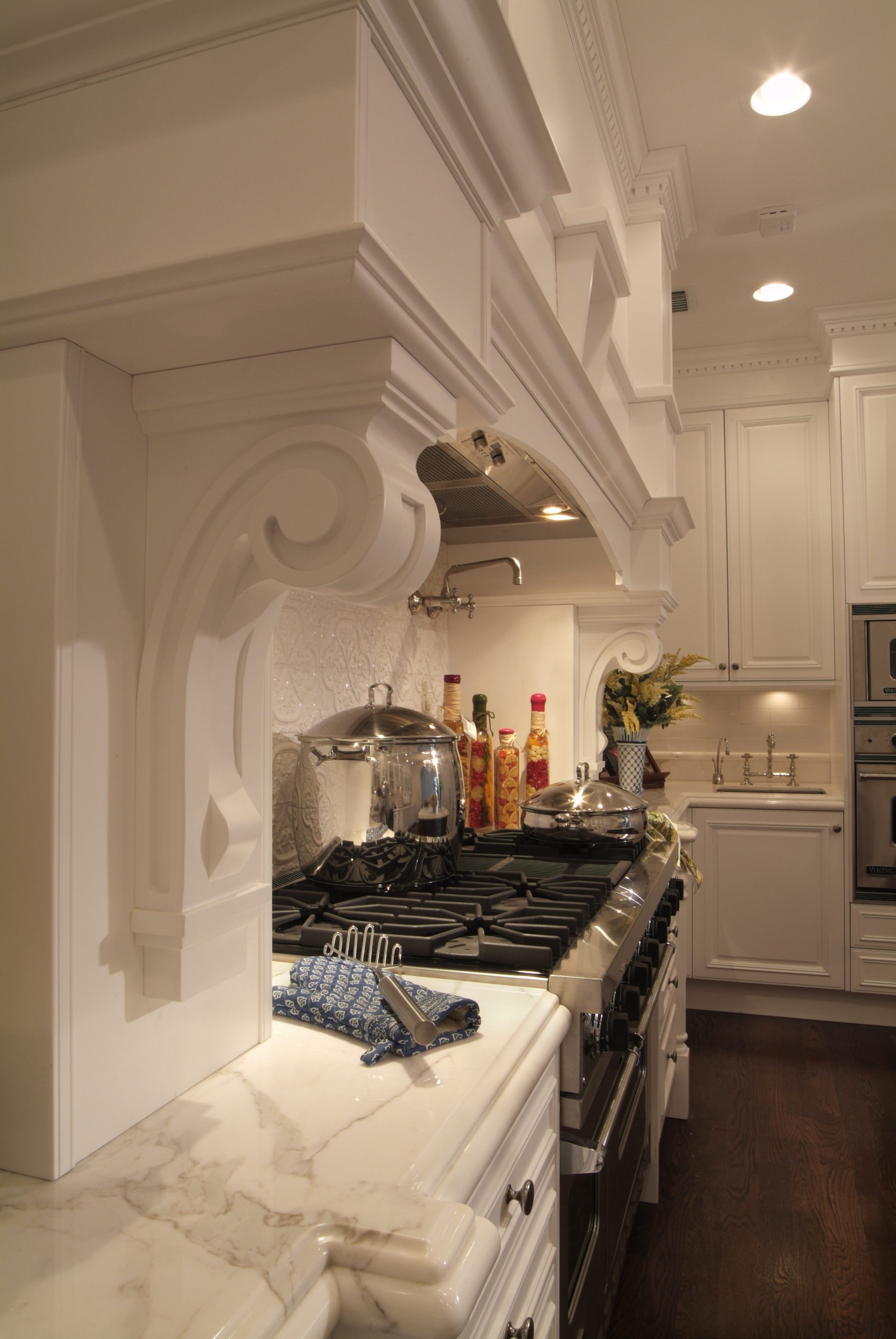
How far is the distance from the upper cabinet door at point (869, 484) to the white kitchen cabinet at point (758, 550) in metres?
0.24

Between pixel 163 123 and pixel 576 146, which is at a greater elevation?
pixel 576 146

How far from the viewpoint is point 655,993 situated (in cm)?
179

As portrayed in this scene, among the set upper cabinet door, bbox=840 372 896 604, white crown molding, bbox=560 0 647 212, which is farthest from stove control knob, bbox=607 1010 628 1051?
upper cabinet door, bbox=840 372 896 604

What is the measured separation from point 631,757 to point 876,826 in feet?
4.50

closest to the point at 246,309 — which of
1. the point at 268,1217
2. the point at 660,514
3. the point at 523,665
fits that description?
the point at 268,1217

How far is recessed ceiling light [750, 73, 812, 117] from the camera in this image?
2.34m

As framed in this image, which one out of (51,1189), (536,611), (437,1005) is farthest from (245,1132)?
(536,611)

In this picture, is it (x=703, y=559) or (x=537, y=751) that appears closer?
(x=537, y=751)

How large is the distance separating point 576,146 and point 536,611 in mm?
1103

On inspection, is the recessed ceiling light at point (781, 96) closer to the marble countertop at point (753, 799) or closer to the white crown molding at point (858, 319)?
the white crown molding at point (858, 319)

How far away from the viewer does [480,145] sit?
30.6 inches

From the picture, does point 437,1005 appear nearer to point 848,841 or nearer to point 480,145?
point 480,145

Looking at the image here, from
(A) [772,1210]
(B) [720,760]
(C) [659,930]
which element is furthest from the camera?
(B) [720,760]

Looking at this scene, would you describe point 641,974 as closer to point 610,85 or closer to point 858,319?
point 610,85
